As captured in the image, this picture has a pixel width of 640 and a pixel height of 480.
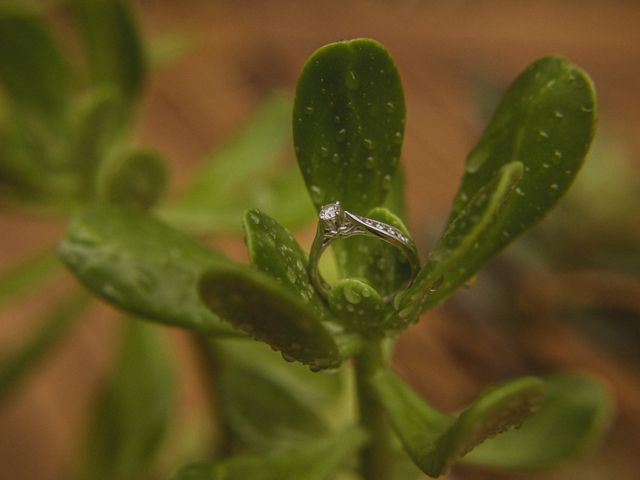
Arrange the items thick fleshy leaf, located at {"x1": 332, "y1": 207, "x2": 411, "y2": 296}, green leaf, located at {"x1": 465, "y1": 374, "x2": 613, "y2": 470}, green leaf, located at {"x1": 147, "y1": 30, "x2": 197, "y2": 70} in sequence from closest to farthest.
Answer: thick fleshy leaf, located at {"x1": 332, "y1": 207, "x2": 411, "y2": 296} < green leaf, located at {"x1": 465, "y1": 374, "x2": 613, "y2": 470} < green leaf, located at {"x1": 147, "y1": 30, "x2": 197, "y2": 70}

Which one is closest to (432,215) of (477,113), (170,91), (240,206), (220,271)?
(477,113)

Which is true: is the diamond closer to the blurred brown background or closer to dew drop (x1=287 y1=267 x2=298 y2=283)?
dew drop (x1=287 y1=267 x2=298 y2=283)

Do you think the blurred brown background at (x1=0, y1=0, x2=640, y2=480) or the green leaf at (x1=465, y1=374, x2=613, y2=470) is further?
the blurred brown background at (x1=0, y1=0, x2=640, y2=480)

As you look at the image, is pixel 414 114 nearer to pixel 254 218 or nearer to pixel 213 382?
pixel 213 382

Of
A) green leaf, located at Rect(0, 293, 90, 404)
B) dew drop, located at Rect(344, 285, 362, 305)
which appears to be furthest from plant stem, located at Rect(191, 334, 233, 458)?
dew drop, located at Rect(344, 285, 362, 305)

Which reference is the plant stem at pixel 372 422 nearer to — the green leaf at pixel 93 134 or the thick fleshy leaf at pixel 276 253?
the thick fleshy leaf at pixel 276 253

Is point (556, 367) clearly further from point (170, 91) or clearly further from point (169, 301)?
point (170, 91)

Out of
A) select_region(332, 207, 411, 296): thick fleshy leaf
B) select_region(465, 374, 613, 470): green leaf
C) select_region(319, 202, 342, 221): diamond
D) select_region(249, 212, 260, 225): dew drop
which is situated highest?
select_region(249, 212, 260, 225): dew drop
